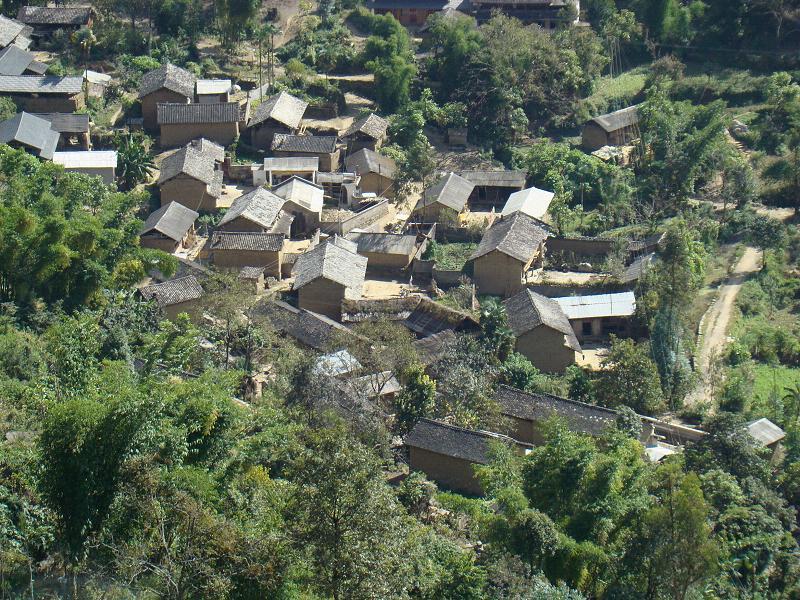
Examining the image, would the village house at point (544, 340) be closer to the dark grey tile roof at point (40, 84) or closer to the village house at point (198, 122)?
the village house at point (198, 122)

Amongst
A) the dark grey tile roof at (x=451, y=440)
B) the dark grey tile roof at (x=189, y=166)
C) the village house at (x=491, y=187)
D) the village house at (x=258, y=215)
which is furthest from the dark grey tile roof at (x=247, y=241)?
the dark grey tile roof at (x=451, y=440)

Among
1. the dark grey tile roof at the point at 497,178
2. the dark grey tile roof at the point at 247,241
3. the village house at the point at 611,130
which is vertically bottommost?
the village house at the point at 611,130

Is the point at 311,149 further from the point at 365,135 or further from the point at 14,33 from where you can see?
the point at 14,33

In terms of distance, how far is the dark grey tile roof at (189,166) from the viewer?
112ft

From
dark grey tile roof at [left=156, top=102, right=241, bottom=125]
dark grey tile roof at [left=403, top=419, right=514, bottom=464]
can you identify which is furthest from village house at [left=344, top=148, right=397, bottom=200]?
dark grey tile roof at [left=403, top=419, right=514, bottom=464]

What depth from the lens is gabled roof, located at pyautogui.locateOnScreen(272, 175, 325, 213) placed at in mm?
34094

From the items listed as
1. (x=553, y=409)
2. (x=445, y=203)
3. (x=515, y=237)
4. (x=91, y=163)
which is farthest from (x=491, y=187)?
(x=553, y=409)

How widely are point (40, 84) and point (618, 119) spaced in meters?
19.2

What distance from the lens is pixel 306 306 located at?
30203 millimetres

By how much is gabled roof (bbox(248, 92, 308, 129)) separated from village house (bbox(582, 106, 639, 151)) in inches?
384

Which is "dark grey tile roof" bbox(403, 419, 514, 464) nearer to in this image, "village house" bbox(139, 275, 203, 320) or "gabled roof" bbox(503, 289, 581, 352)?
"gabled roof" bbox(503, 289, 581, 352)

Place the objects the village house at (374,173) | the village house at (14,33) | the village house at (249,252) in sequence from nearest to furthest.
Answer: the village house at (249,252), the village house at (374,173), the village house at (14,33)

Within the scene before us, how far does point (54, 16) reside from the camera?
42.8 metres

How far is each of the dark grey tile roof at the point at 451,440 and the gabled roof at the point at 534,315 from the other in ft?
17.1
